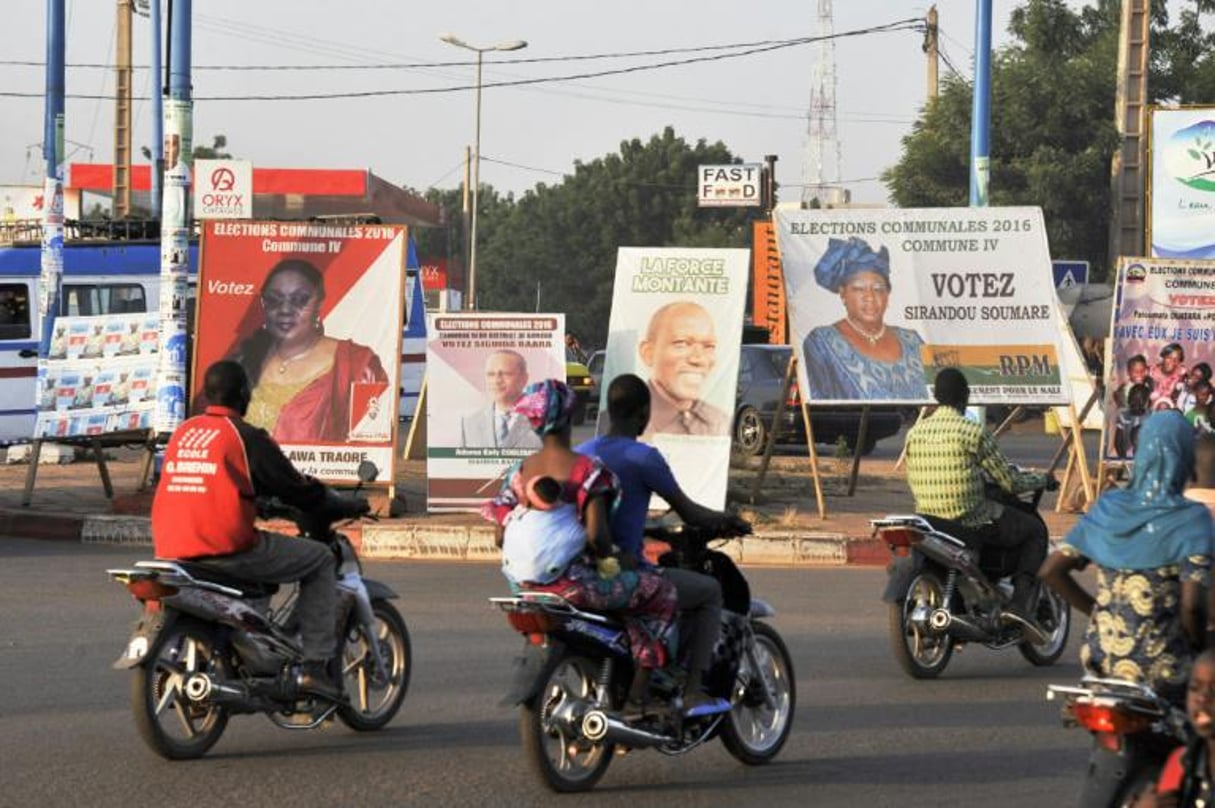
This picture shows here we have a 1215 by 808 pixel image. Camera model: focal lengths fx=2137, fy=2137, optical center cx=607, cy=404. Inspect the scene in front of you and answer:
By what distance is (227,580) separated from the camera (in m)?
8.44

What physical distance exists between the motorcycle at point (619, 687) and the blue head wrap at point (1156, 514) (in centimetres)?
206

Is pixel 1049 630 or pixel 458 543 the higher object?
pixel 1049 630

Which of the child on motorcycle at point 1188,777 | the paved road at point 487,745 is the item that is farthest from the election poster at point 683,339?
the child on motorcycle at point 1188,777

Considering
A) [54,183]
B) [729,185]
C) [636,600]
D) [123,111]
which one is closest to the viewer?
[636,600]

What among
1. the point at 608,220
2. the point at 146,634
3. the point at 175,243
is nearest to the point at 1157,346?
the point at 175,243

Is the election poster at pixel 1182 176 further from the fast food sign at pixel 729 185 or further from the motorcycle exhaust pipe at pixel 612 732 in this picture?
the fast food sign at pixel 729 185

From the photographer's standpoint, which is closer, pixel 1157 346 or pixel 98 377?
pixel 98 377

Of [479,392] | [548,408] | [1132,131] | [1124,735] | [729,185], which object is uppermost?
[729,185]

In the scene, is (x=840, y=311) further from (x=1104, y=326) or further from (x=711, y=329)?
(x=1104, y=326)

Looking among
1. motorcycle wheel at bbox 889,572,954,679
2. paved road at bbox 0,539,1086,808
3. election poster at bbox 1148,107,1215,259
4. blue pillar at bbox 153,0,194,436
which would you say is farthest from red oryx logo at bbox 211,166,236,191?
motorcycle wheel at bbox 889,572,954,679

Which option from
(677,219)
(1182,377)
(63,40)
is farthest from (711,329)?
(677,219)

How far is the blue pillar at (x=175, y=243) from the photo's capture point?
1827 cm

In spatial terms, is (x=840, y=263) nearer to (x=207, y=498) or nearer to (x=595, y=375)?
(x=207, y=498)

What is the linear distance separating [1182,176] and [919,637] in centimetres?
1987
